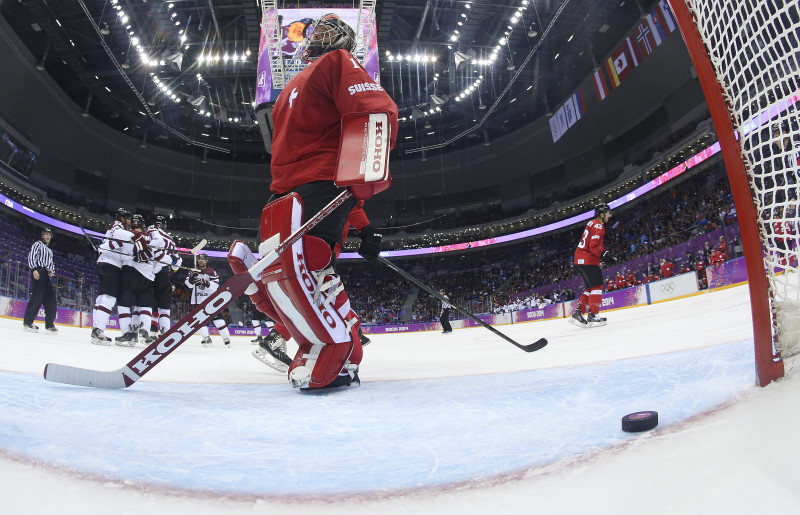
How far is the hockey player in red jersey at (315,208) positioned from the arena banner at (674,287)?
9.91 meters

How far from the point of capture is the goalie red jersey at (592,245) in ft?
20.7

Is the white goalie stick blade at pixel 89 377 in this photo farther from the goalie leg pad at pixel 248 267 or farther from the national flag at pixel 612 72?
the national flag at pixel 612 72

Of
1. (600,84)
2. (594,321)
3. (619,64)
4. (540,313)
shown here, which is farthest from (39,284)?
(600,84)

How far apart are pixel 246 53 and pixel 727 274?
1603 centimetres

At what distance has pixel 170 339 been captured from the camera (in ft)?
5.56

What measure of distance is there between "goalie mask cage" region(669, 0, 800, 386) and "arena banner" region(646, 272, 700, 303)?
32.8ft

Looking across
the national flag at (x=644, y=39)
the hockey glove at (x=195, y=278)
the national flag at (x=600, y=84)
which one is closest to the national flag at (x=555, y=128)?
the national flag at (x=600, y=84)

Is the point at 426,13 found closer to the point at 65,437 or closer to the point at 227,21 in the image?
the point at 227,21

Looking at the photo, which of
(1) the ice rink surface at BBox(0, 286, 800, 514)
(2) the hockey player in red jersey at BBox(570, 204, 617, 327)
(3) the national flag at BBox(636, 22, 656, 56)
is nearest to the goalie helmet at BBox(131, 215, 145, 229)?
(1) the ice rink surface at BBox(0, 286, 800, 514)

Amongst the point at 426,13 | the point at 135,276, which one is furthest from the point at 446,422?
the point at 426,13

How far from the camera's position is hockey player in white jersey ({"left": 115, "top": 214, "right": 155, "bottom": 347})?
5.61m

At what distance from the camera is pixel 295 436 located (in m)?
1.14

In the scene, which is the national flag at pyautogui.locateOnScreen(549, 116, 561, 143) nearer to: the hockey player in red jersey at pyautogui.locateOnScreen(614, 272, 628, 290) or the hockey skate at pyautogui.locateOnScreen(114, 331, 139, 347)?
the hockey player in red jersey at pyautogui.locateOnScreen(614, 272, 628, 290)

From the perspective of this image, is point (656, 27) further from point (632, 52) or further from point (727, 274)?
point (727, 274)
